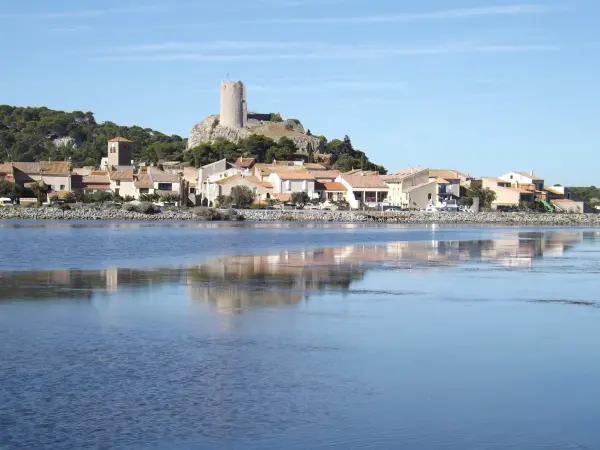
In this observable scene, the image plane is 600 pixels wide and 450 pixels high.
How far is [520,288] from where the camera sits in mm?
19516

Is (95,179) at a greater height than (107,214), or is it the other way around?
(95,179)

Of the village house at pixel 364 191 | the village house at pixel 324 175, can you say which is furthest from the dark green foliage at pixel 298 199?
the village house at pixel 364 191

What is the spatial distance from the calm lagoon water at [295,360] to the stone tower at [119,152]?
76.6 meters

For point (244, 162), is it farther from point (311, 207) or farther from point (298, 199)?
point (311, 207)

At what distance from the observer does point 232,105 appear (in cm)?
10281

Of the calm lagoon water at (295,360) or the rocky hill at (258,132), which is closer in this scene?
the calm lagoon water at (295,360)

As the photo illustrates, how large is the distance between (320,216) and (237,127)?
1333 inches

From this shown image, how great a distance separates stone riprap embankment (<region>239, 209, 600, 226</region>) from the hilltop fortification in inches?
1125

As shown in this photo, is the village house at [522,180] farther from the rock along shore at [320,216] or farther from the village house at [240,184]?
the village house at [240,184]

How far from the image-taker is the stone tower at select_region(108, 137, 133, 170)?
9675 cm

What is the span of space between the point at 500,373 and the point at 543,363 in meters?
0.91

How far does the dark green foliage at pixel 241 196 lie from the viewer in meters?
74.9

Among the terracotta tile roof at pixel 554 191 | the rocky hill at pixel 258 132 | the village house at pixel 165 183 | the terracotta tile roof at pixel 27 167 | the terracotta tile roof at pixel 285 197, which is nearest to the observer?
the terracotta tile roof at pixel 285 197

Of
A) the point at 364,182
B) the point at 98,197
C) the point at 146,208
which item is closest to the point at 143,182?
the point at 98,197
